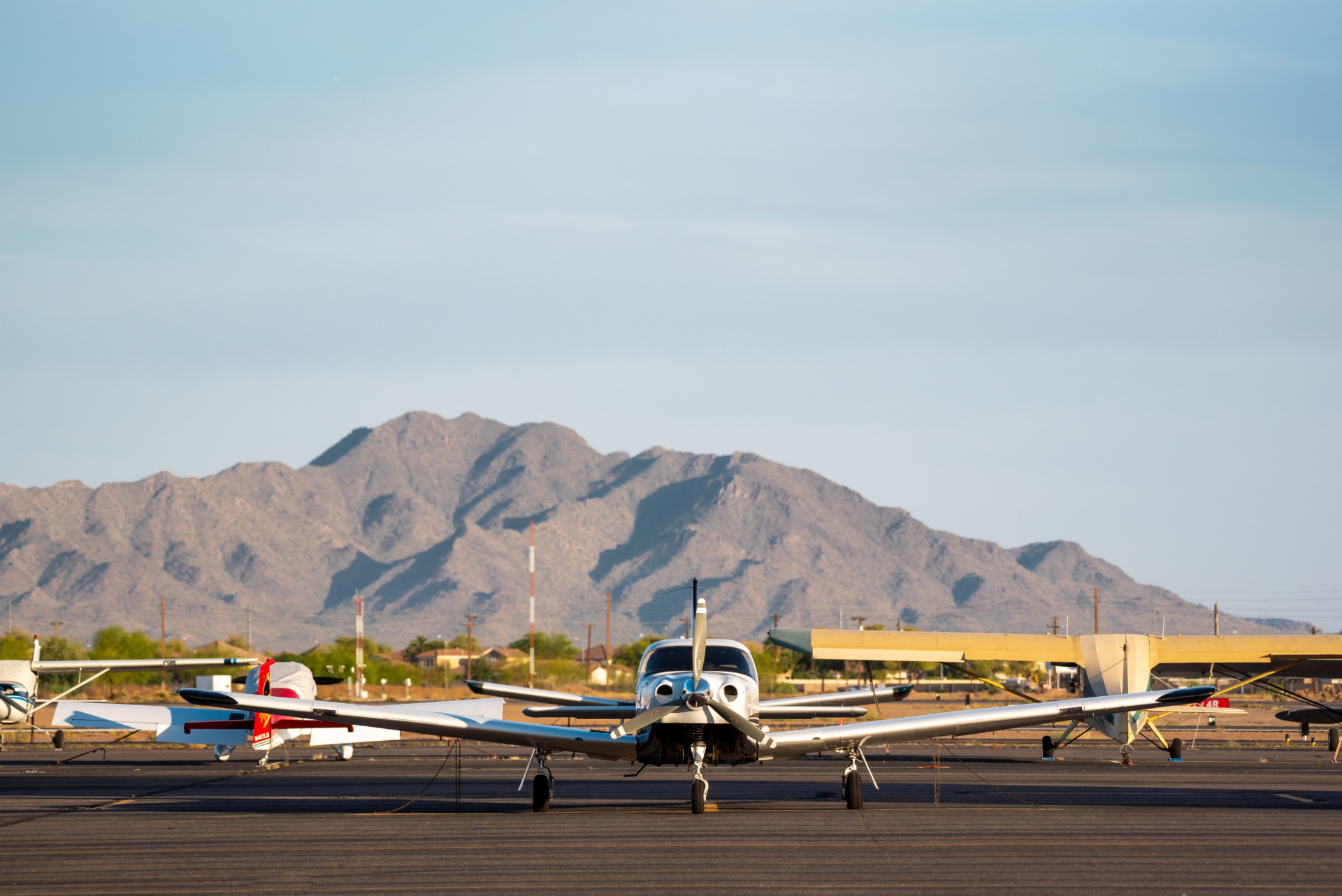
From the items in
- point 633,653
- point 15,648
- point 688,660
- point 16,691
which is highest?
point 688,660

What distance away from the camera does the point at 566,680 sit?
11219cm

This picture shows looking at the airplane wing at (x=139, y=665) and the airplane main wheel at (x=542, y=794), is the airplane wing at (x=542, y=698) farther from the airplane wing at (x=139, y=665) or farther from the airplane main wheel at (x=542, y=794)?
the airplane wing at (x=139, y=665)

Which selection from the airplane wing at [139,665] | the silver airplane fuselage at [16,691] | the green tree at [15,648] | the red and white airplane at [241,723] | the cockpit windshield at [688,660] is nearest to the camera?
the cockpit windshield at [688,660]

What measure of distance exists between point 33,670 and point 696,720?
26766mm

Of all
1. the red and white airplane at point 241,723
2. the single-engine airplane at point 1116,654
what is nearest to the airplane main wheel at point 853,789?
the red and white airplane at point 241,723

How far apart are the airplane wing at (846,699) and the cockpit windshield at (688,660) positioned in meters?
0.93

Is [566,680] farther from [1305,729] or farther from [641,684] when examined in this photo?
[641,684]

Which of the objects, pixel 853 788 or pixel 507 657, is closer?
pixel 853 788

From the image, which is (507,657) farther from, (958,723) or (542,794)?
(958,723)

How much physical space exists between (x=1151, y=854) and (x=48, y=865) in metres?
11.5

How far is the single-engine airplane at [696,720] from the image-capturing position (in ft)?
53.9

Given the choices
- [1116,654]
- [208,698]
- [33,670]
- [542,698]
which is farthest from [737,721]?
[33,670]

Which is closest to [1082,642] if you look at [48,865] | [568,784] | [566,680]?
[568,784]

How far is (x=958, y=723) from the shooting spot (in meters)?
18.1
